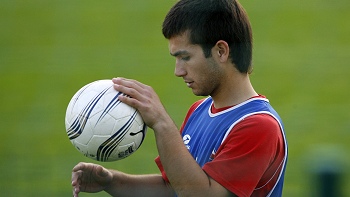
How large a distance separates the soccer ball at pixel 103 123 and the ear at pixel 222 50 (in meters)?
0.49

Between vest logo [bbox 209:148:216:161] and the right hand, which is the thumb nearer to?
the right hand

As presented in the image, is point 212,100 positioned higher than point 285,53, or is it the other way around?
point 212,100

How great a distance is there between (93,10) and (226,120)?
6589 mm

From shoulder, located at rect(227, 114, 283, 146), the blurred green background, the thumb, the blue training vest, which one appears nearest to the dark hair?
the blue training vest

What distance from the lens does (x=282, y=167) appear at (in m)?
3.76

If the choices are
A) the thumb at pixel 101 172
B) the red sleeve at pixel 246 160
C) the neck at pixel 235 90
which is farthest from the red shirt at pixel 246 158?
the thumb at pixel 101 172

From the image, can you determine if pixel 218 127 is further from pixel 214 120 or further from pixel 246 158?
pixel 246 158

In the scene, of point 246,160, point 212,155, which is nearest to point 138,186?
point 212,155

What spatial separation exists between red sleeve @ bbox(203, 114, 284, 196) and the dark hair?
0.41m

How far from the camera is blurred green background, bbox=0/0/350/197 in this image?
24.4 ft

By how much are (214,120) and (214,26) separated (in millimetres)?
456
